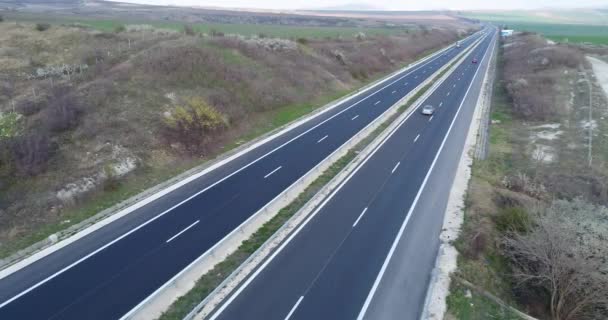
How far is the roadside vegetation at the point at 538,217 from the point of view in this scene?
51.0ft

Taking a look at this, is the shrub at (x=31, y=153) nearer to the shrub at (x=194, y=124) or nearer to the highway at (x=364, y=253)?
the shrub at (x=194, y=124)

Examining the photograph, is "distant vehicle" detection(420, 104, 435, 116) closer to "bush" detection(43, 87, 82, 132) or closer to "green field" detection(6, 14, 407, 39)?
"bush" detection(43, 87, 82, 132)

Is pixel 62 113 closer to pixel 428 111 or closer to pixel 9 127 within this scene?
pixel 9 127

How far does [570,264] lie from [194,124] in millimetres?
28764

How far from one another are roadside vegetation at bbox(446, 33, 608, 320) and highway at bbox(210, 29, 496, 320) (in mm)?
1943

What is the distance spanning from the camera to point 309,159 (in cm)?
3027

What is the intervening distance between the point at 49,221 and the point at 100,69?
27002mm

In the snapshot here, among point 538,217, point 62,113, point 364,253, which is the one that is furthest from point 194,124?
point 538,217

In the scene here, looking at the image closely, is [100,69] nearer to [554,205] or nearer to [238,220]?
[238,220]

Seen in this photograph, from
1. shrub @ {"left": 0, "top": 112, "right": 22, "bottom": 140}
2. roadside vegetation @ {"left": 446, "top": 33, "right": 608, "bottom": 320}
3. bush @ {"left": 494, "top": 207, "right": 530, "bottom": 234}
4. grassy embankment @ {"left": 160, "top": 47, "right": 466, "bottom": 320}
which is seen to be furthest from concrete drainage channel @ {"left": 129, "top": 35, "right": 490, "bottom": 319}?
shrub @ {"left": 0, "top": 112, "right": 22, "bottom": 140}

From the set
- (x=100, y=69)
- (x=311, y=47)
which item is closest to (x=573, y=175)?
(x=100, y=69)

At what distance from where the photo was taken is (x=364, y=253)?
18.7 m

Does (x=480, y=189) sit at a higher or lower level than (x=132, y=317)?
higher

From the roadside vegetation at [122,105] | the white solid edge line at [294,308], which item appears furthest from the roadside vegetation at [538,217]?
the roadside vegetation at [122,105]
